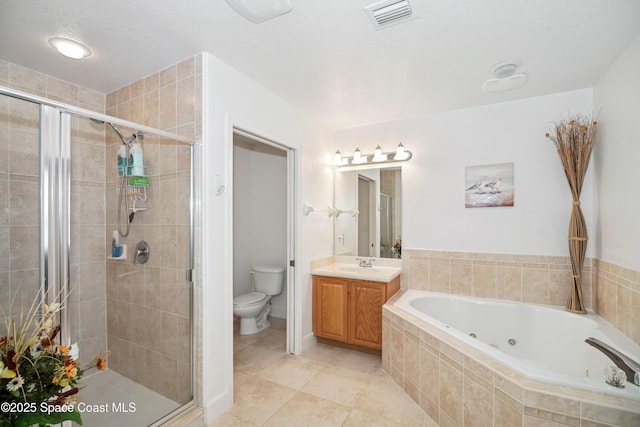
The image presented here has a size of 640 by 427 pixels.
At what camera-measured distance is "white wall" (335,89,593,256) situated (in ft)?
8.50

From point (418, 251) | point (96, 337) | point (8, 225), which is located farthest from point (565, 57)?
point (96, 337)

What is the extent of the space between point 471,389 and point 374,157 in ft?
7.32

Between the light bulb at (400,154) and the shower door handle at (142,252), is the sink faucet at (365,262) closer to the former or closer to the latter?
the light bulb at (400,154)

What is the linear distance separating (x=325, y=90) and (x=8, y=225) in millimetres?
2281

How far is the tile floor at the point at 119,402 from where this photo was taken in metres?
1.83

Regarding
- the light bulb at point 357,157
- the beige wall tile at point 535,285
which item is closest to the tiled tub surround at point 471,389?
the beige wall tile at point 535,285

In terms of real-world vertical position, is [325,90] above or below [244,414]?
above

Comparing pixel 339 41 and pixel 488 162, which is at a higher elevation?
pixel 339 41

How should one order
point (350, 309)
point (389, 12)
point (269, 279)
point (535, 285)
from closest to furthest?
1. point (389, 12)
2. point (535, 285)
3. point (350, 309)
4. point (269, 279)

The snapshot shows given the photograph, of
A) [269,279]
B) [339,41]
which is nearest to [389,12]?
[339,41]

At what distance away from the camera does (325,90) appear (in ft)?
8.27

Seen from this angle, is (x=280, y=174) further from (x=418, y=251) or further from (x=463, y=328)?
(x=463, y=328)

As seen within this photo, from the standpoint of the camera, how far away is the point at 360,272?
3021 mm

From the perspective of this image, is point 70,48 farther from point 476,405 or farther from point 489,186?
point 489,186
